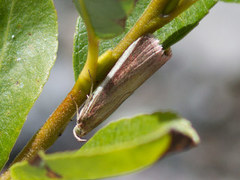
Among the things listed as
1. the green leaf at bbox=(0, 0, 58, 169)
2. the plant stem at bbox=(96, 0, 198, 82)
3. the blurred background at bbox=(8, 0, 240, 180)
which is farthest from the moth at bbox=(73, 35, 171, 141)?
the blurred background at bbox=(8, 0, 240, 180)

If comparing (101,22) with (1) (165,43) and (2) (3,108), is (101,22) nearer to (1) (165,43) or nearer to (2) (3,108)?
(1) (165,43)

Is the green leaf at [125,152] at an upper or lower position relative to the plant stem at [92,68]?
upper

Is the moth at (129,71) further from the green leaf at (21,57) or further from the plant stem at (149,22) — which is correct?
the green leaf at (21,57)

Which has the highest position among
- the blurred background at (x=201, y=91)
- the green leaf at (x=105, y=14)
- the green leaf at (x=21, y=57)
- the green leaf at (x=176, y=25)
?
the green leaf at (x=105, y=14)

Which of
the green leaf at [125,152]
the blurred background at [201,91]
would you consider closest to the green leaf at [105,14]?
the green leaf at [125,152]

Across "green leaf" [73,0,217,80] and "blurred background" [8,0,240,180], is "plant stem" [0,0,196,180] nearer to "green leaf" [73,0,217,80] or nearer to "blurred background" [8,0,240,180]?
"green leaf" [73,0,217,80]

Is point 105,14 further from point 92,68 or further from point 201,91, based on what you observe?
point 201,91

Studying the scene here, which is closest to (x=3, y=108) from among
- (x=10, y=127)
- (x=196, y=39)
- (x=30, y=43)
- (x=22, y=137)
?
(x=10, y=127)
